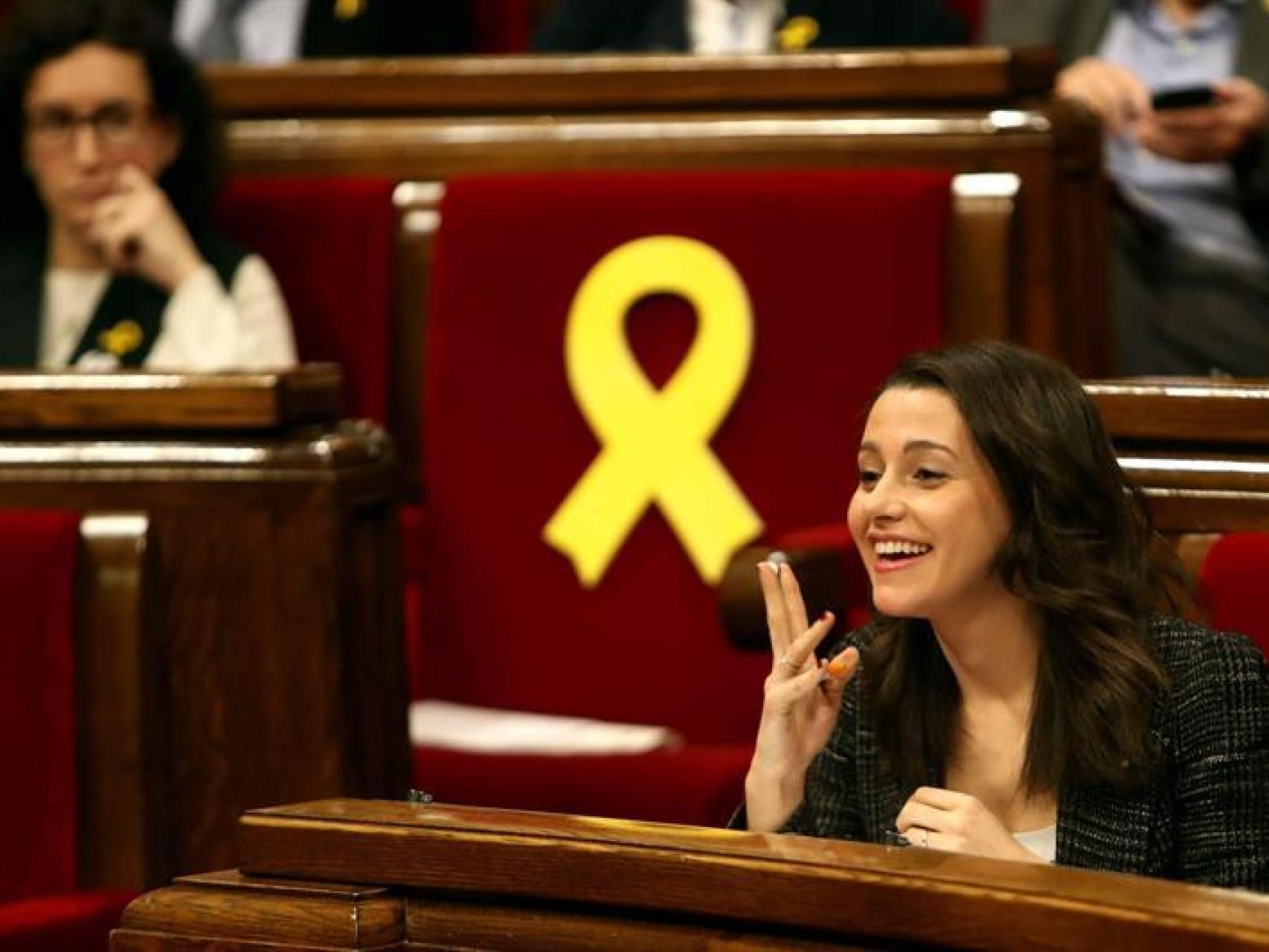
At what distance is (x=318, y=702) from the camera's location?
0.94 metres

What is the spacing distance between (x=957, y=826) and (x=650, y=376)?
1.68 ft

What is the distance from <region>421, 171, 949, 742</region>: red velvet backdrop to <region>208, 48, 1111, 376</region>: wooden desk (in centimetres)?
3

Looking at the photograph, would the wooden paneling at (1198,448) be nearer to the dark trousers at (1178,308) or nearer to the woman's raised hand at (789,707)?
the woman's raised hand at (789,707)

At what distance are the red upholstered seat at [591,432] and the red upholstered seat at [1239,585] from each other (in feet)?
1.00

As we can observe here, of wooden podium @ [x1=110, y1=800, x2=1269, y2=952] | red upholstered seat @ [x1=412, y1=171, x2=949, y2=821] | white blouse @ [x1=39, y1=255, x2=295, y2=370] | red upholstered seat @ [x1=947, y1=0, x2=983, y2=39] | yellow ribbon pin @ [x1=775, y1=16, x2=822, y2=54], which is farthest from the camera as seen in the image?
red upholstered seat @ [x1=947, y1=0, x2=983, y2=39]

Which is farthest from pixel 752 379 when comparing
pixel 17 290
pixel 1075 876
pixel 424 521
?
pixel 1075 876

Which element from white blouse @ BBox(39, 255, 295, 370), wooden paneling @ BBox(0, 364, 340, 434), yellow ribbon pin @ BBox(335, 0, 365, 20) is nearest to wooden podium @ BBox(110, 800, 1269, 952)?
wooden paneling @ BBox(0, 364, 340, 434)

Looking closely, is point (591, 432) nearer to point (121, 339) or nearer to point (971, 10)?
point (121, 339)

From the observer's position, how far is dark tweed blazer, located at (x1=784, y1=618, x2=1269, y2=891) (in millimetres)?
661

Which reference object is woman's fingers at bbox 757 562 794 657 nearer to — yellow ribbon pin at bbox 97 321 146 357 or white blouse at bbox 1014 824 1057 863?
white blouse at bbox 1014 824 1057 863

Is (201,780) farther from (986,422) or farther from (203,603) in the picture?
(986,422)

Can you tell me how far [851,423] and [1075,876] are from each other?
0.57m

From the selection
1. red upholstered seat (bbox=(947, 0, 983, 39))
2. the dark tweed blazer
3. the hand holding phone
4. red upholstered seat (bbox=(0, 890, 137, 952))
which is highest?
red upholstered seat (bbox=(947, 0, 983, 39))

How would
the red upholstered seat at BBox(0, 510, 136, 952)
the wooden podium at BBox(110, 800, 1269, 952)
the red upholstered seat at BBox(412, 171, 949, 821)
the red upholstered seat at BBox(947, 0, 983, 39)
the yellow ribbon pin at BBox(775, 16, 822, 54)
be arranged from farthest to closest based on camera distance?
1. the red upholstered seat at BBox(947, 0, 983, 39)
2. the yellow ribbon pin at BBox(775, 16, 822, 54)
3. the red upholstered seat at BBox(412, 171, 949, 821)
4. the red upholstered seat at BBox(0, 510, 136, 952)
5. the wooden podium at BBox(110, 800, 1269, 952)
